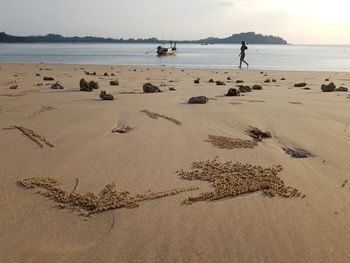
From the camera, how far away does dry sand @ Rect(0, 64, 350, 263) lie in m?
2.19

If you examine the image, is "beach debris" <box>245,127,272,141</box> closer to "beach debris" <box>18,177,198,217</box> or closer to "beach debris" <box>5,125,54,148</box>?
"beach debris" <box>18,177,198,217</box>

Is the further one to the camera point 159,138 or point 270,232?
point 159,138

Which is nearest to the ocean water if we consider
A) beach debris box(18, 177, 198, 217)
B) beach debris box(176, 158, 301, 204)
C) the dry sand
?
the dry sand

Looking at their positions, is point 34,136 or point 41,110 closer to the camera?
point 34,136

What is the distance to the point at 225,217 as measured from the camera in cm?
253

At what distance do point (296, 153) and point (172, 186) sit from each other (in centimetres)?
142

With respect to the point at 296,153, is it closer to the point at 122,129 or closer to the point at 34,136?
the point at 122,129

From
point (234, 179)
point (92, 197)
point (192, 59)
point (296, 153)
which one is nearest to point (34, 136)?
point (92, 197)

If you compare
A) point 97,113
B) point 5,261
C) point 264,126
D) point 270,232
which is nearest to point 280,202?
point 270,232

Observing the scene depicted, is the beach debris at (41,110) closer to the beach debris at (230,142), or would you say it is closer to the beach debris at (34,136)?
the beach debris at (34,136)

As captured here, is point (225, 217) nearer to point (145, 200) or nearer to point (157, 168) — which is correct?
point (145, 200)

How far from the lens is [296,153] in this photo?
12.6 feet

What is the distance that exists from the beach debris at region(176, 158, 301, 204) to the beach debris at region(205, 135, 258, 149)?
47 cm

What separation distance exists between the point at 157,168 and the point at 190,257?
1.35 metres
